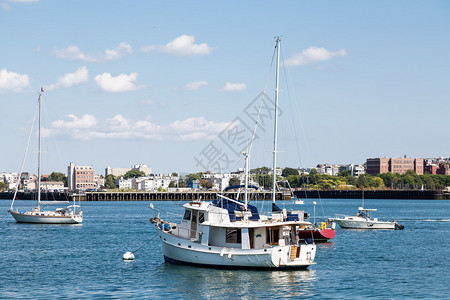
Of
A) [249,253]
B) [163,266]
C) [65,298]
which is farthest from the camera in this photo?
[163,266]

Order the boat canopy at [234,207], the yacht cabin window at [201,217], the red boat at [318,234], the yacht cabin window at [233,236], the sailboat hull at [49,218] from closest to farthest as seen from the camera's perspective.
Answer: the yacht cabin window at [233,236] → the boat canopy at [234,207] → the yacht cabin window at [201,217] → the red boat at [318,234] → the sailboat hull at [49,218]

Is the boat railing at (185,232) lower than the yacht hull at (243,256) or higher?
higher

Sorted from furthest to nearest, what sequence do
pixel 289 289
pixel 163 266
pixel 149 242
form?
pixel 149 242
pixel 163 266
pixel 289 289

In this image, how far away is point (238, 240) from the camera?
137ft

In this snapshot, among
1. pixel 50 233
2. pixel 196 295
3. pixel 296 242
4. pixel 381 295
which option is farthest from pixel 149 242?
pixel 381 295

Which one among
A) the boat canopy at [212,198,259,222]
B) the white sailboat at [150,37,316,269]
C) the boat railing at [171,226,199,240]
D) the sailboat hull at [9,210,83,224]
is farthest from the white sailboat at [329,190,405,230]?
the boat canopy at [212,198,259,222]

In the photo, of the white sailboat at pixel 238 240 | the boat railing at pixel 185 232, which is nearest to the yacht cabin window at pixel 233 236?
the white sailboat at pixel 238 240

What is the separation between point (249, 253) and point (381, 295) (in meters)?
8.96

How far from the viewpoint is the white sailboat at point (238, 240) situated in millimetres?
40688

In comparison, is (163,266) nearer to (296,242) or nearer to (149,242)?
(296,242)

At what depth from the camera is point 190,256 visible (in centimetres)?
4291

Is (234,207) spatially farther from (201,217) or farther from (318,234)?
(318,234)

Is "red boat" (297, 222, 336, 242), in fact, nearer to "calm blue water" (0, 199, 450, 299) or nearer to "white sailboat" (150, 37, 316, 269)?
"calm blue water" (0, 199, 450, 299)

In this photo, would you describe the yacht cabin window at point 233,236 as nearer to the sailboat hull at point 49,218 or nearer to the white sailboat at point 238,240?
the white sailboat at point 238,240
